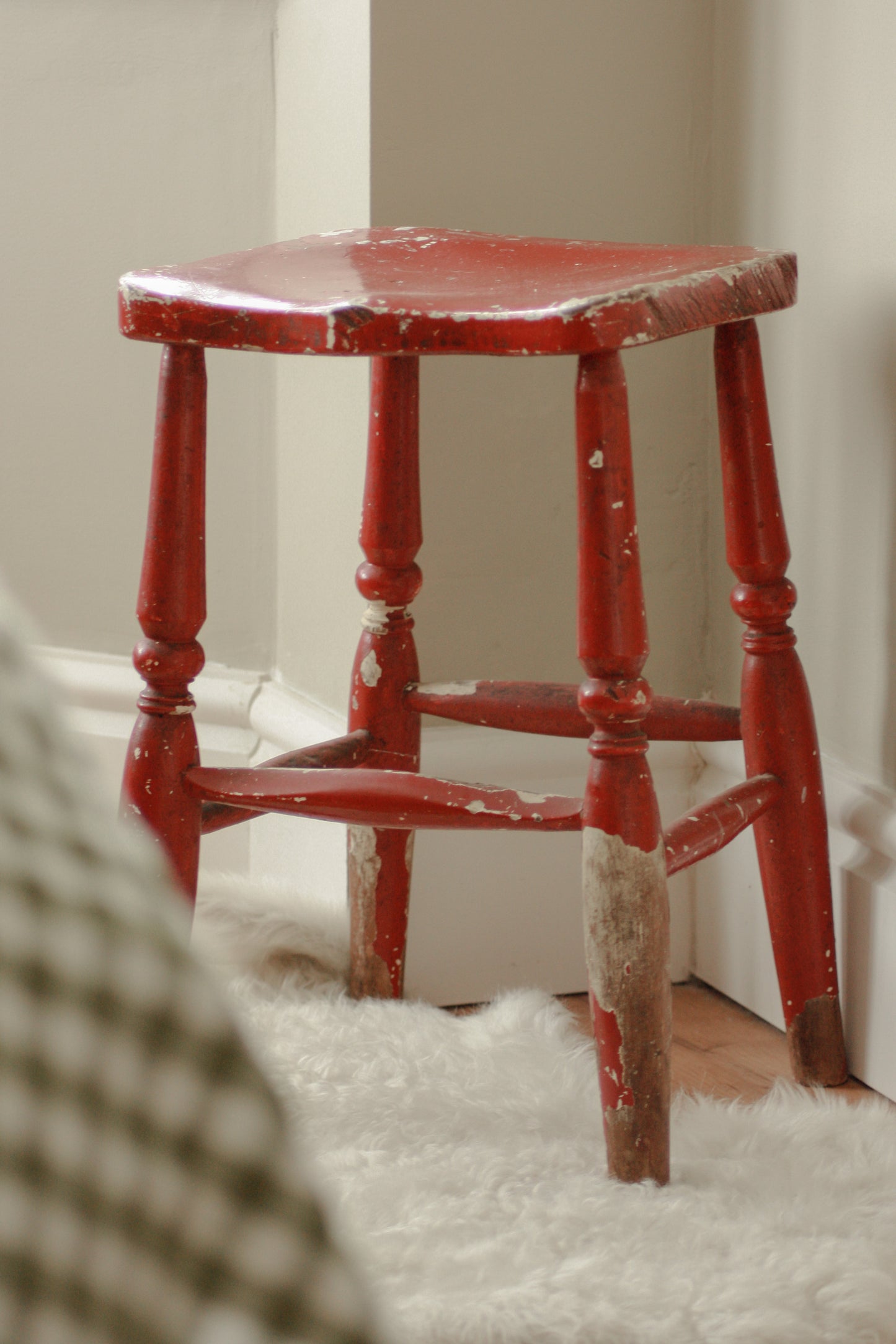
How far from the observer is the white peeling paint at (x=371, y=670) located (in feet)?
3.46

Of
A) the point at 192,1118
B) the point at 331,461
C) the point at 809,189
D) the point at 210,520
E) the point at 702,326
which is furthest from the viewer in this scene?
the point at 210,520

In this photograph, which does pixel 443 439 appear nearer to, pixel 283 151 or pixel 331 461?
pixel 331 461

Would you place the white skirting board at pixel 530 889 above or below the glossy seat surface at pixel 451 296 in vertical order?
below

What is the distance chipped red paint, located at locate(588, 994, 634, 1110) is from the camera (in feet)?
2.68

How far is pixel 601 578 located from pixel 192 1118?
2.16 ft

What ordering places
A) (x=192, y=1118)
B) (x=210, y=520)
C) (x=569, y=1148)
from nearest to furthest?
1. (x=192, y=1118)
2. (x=569, y=1148)
3. (x=210, y=520)

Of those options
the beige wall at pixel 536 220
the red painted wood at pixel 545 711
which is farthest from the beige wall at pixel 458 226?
the red painted wood at pixel 545 711

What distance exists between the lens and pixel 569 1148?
0.86m

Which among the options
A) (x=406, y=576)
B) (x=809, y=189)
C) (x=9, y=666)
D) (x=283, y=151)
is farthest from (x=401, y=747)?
(x=9, y=666)

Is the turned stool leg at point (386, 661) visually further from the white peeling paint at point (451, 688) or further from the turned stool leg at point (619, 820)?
the turned stool leg at point (619, 820)

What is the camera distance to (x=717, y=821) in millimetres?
882

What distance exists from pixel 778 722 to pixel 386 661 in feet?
0.91

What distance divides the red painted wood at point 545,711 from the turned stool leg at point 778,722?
0.08ft

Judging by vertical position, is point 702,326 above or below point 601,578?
above
